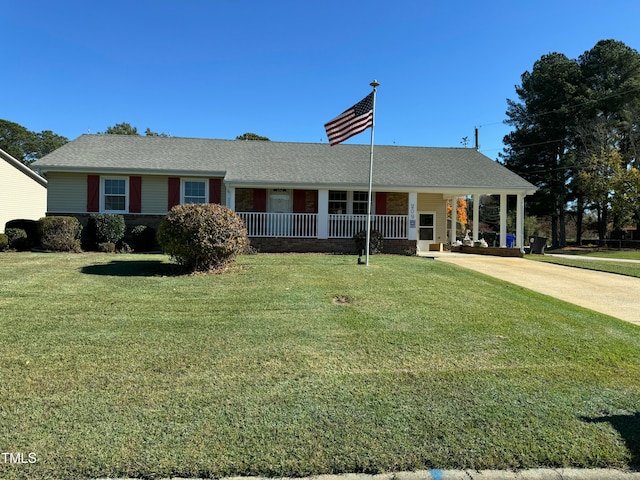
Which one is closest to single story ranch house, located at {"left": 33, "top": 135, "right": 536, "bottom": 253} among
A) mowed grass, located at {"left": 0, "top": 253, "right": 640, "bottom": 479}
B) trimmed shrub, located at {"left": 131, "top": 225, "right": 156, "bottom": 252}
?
trimmed shrub, located at {"left": 131, "top": 225, "right": 156, "bottom": 252}

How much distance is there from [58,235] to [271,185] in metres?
7.47

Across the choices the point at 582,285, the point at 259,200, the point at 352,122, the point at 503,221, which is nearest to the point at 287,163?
the point at 259,200

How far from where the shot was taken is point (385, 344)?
5.07 metres

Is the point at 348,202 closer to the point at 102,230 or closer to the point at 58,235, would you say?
the point at 102,230

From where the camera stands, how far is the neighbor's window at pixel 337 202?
18688 mm

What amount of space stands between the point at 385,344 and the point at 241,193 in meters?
14.1

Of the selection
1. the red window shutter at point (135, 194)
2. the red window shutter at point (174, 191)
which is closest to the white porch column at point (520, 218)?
the red window shutter at point (174, 191)

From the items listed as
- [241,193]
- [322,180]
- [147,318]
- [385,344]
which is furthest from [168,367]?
[241,193]

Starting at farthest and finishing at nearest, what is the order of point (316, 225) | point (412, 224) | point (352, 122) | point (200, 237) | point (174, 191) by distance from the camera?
point (174, 191), point (316, 225), point (412, 224), point (352, 122), point (200, 237)

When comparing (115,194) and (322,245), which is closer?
(322,245)

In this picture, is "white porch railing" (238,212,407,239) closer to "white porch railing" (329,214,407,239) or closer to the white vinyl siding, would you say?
"white porch railing" (329,214,407,239)

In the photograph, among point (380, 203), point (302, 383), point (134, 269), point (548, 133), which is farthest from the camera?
point (548, 133)

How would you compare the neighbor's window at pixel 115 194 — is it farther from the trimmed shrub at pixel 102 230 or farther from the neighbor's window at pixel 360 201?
the neighbor's window at pixel 360 201

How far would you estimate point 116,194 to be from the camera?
1733 centimetres
